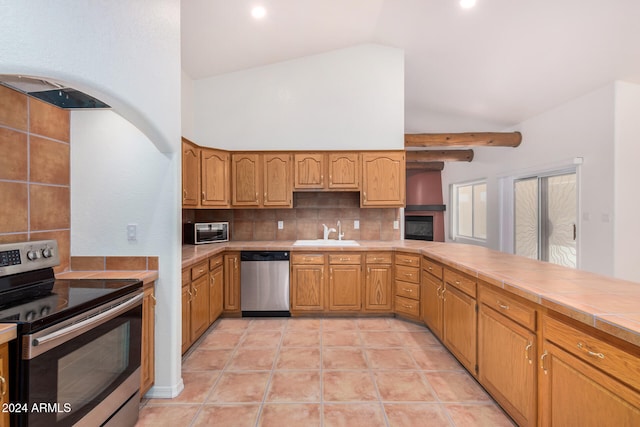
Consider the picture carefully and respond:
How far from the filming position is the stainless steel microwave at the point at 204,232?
352 cm

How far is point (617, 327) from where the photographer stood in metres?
1.11

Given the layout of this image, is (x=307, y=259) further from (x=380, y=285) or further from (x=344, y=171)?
(x=344, y=171)

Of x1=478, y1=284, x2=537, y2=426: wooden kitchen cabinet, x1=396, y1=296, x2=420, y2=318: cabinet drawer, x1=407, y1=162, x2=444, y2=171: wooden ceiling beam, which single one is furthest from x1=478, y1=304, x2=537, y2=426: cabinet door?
x1=407, y1=162, x2=444, y2=171: wooden ceiling beam

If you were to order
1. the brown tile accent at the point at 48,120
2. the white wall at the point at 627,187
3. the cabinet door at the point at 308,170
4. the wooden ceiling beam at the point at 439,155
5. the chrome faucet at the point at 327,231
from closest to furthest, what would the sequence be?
the brown tile accent at the point at 48,120
the white wall at the point at 627,187
the cabinet door at the point at 308,170
the chrome faucet at the point at 327,231
the wooden ceiling beam at the point at 439,155

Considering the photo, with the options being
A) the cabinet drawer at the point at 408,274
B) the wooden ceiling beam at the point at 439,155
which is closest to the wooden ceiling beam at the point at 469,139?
the wooden ceiling beam at the point at 439,155

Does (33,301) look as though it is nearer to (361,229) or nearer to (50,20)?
(50,20)

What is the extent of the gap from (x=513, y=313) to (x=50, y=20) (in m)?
2.62

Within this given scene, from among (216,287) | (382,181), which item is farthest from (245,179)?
(382,181)

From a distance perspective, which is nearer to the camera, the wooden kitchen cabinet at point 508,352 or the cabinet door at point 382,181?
the wooden kitchen cabinet at point 508,352

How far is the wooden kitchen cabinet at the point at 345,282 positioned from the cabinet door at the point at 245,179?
4.17ft

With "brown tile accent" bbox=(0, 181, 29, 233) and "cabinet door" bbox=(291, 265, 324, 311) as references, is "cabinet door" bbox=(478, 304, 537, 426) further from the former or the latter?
"brown tile accent" bbox=(0, 181, 29, 233)

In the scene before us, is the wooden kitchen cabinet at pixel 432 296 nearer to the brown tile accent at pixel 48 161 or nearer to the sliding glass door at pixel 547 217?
the sliding glass door at pixel 547 217

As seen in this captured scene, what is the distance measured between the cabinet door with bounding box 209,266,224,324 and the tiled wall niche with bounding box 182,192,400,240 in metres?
0.84

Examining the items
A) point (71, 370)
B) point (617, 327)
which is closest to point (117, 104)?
point (71, 370)
